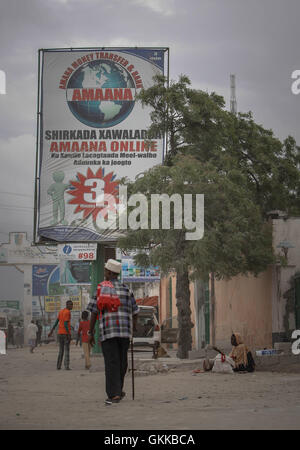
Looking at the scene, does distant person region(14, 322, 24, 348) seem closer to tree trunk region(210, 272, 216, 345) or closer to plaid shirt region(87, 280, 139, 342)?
tree trunk region(210, 272, 216, 345)

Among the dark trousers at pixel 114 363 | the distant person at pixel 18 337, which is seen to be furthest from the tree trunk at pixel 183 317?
the distant person at pixel 18 337

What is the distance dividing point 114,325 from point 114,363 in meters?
0.44

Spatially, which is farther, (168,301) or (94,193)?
(168,301)

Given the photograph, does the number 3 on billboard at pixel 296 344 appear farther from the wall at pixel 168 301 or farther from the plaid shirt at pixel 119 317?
the wall at pixel 168 301

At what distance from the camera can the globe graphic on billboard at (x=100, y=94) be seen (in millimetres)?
23562

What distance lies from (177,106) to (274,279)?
210 inches

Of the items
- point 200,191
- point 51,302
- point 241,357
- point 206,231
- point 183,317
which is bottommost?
point 241,357

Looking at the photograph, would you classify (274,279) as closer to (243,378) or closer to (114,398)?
(243,378)

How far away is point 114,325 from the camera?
30.3 ft

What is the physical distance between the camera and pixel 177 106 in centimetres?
2123

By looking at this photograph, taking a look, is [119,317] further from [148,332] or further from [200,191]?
[148,332]

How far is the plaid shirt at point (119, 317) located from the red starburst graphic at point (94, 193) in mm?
13967

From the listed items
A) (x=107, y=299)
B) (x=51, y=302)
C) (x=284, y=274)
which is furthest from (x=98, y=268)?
(x=51, y=302)
